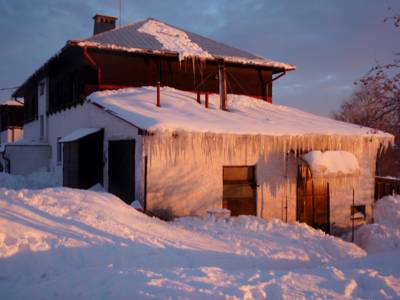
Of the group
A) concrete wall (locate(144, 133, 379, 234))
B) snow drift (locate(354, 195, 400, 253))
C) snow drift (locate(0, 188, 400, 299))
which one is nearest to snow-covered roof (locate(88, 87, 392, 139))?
concrete wall (locate(144, 133, 379, 234))

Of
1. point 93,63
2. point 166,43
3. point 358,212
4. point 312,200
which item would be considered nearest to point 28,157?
point 93,63

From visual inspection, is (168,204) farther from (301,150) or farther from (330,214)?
(330,214)

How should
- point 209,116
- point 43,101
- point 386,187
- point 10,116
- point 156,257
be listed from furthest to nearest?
point 10,116 → point 43,101 → point 386,187 → point 209,116 → point 156,257

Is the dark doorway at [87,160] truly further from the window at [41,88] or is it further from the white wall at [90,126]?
the window at [41,88]

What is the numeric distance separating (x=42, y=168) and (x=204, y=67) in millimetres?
8472

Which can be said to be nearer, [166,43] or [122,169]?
[122,169]

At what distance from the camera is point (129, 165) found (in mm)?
9750

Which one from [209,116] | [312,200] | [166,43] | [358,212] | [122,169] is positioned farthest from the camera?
[166,43]

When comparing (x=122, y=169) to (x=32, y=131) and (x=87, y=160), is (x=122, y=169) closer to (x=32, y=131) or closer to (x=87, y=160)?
(x=87, y=160)

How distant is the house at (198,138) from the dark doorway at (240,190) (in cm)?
3

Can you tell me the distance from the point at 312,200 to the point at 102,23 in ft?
37.5

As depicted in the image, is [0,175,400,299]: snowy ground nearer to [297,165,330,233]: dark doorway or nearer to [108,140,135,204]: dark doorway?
[108,140,135,204]: dark doorway

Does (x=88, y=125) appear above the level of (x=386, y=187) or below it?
above

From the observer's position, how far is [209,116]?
10633 millimetres
